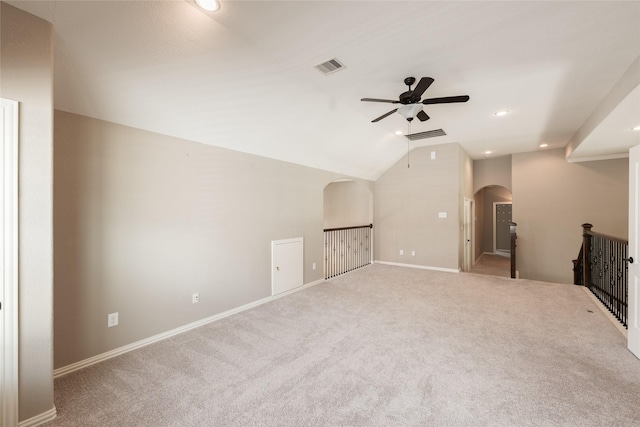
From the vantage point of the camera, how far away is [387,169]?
687 cm

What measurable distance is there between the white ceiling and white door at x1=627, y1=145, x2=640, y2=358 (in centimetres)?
114

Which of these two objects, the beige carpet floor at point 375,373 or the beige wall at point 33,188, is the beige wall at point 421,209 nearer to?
the beige carpet floor at point 375,373

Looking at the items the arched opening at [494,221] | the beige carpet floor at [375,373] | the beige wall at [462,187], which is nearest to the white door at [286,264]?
the beige carpet floor at [375,373]

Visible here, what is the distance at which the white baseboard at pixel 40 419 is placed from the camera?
163 cm

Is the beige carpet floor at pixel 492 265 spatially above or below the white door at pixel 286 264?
below

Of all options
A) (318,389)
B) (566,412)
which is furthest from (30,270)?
(566,412)

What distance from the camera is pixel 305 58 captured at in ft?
8.12

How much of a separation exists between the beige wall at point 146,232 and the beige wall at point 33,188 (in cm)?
60

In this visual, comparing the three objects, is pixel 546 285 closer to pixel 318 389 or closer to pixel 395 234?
pixel 395 234

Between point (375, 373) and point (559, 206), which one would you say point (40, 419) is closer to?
point (375, 373)

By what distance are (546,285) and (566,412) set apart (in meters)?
3.90

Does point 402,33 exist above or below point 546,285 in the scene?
above

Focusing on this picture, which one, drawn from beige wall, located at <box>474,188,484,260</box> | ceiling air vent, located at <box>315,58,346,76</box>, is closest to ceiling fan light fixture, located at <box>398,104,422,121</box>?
ceiling air vent, located at <box>315,58,346,76</box>

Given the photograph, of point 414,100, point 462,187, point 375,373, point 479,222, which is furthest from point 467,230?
point 375,373
